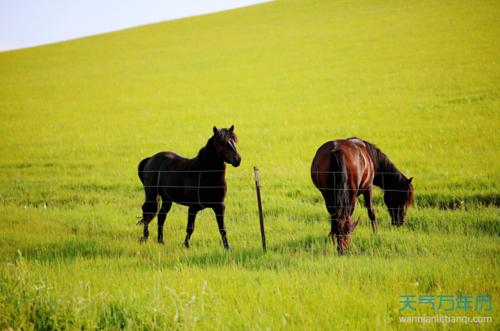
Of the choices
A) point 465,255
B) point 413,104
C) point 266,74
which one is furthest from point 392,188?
point 266,74

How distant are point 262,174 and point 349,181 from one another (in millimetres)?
4903

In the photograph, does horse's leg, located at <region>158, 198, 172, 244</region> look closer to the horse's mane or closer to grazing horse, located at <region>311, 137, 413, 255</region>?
grazing horse, located at <region>311, 137, 413, 255</region>

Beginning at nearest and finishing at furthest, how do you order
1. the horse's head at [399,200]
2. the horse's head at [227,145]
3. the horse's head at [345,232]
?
the horse's head at [345,232] < the horse's head at [227,145] < the horse's head at [399,200]

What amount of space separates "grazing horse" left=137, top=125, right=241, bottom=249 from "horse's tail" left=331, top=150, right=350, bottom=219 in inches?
56.4

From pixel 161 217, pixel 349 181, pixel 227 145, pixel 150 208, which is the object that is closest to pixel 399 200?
pixel 349 181

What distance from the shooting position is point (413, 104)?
18.0m

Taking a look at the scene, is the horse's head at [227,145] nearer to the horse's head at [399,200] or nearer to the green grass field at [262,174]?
the green grass field at [262,174]

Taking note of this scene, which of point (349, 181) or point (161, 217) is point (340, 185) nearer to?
point (349, 181)

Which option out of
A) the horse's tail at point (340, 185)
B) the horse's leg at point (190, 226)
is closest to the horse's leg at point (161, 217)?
the horse's leg at point (190, 226)

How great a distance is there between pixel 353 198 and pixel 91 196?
6625 mm

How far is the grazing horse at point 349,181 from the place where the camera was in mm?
6309

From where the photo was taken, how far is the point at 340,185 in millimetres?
6445

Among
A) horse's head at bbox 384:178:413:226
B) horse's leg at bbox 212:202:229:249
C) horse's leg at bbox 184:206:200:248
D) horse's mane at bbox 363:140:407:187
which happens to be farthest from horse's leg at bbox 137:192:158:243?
horse's head at bbox 384:178:413:226

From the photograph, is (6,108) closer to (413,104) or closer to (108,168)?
(108,168)
